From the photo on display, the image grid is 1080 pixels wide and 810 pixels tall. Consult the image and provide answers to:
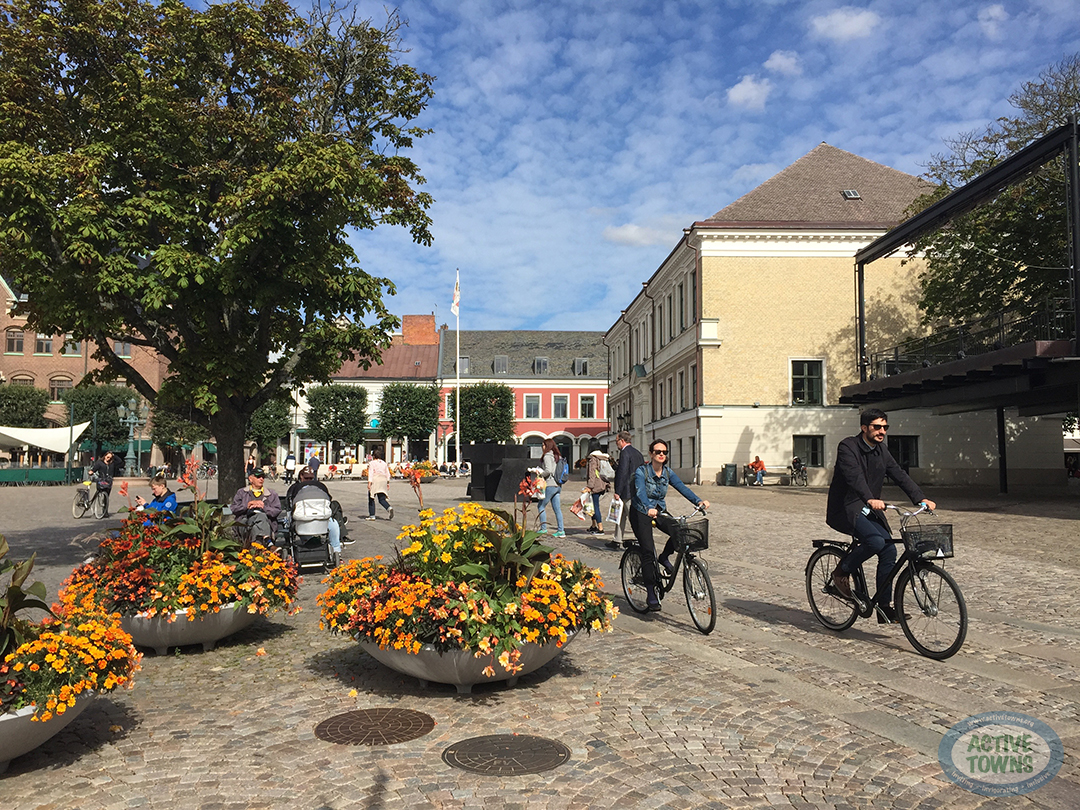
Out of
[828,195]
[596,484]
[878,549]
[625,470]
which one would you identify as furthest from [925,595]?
[828,195]

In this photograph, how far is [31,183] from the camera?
8945mm

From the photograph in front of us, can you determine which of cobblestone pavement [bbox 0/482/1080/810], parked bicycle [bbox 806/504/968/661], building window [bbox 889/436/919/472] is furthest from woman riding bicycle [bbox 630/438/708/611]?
building window [bbox 889/436/919/472]

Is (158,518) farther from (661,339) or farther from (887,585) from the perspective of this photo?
(661,339)

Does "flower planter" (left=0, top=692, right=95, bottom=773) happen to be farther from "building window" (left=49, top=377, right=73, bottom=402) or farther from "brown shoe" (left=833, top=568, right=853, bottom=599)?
"building window" (left=49, top=377, right=73, bottom=402)

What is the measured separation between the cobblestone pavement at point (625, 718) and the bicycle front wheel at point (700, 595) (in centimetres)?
16

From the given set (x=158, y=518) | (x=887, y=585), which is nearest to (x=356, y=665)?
(x=158, y=518)

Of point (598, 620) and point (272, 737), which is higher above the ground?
point (598, 620)

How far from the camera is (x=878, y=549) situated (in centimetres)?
640

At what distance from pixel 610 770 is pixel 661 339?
40528mm

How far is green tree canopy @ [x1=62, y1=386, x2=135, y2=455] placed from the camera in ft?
180

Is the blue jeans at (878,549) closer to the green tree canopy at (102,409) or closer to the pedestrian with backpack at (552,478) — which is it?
the pedestrian with backpack at (552,478)

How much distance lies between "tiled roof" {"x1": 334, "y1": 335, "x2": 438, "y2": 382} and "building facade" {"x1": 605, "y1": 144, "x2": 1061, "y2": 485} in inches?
1713

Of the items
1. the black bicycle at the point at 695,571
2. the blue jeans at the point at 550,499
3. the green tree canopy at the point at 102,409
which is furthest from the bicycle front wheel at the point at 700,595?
the green tree canopy at the point at 102,409

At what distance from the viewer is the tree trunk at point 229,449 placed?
11984 mm
